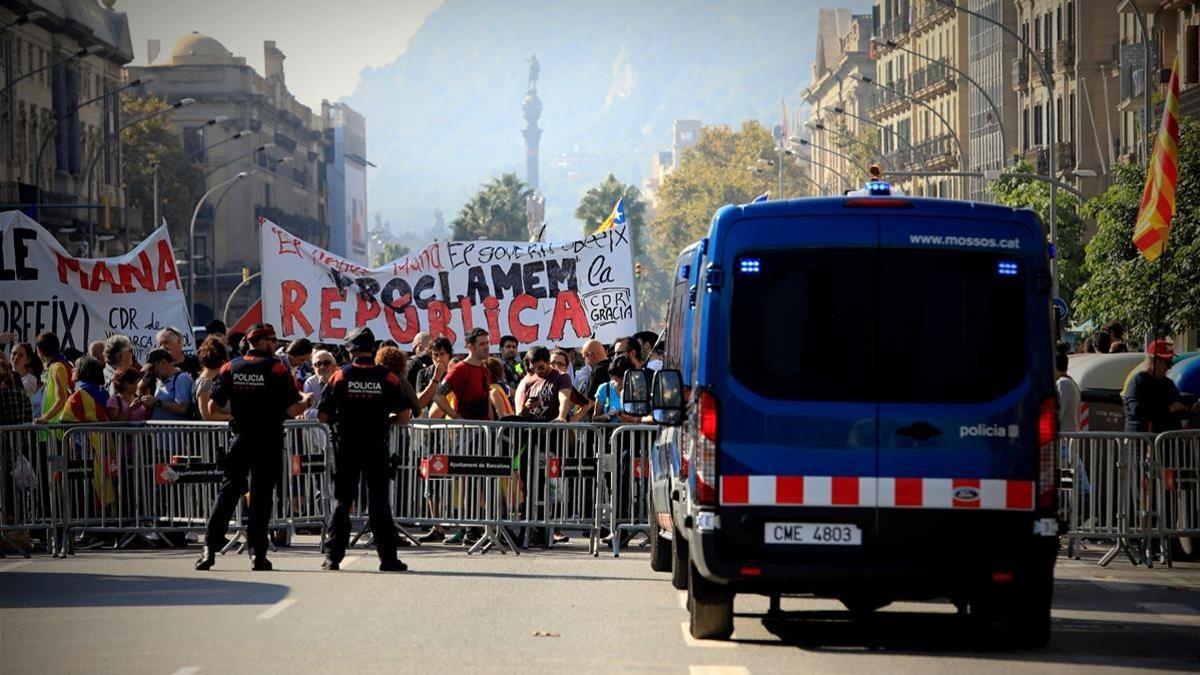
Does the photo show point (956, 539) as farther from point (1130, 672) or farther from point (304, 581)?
point (304, 581)

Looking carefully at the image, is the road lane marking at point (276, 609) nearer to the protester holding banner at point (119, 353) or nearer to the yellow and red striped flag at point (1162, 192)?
A: the protester holding banner at point (119, 353)

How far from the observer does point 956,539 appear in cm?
1182

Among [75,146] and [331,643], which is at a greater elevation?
[75,146]

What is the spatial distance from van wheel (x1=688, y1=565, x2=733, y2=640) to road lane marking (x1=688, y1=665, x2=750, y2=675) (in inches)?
33.6

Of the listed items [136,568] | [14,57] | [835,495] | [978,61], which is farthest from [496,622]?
[978,61]

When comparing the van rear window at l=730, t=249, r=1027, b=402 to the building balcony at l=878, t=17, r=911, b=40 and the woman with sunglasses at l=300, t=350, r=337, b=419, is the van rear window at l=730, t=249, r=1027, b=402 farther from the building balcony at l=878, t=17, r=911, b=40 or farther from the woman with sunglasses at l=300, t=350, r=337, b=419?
the building balcony at l=878, t=17, r=911, b=40

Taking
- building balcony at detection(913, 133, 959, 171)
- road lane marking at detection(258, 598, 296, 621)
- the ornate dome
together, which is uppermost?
the ornate dome

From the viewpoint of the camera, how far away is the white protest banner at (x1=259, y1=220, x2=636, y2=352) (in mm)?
27359

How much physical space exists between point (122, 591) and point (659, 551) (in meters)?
3.99

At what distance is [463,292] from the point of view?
27.5 meters

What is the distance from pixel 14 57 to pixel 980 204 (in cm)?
6490

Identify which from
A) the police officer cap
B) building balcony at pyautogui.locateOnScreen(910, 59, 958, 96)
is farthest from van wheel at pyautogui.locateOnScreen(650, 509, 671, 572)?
building balcony at pyautogui.locateOnScreen(910, 59, 958, 96)

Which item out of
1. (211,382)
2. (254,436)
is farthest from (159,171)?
(254,436)

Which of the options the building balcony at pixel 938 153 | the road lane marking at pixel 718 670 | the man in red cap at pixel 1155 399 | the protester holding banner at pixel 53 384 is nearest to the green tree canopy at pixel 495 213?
the building balcony at pixel 938 153
